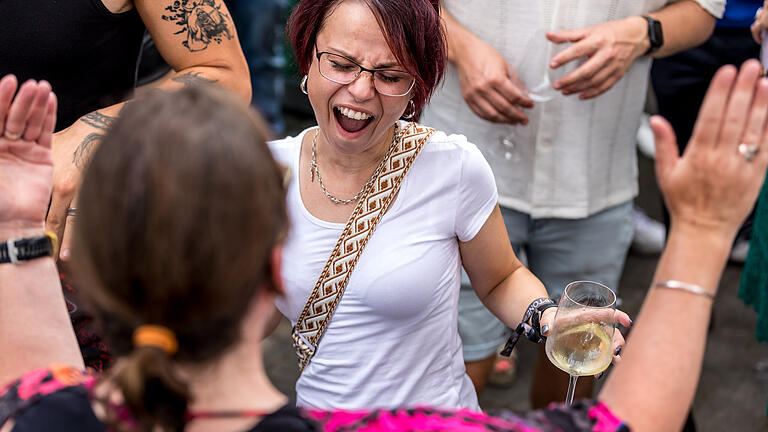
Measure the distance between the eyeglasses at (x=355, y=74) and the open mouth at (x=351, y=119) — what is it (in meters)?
0.07

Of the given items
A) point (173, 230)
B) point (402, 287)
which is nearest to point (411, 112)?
point (402, 287)

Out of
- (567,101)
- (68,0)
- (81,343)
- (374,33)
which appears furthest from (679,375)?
(68,0)

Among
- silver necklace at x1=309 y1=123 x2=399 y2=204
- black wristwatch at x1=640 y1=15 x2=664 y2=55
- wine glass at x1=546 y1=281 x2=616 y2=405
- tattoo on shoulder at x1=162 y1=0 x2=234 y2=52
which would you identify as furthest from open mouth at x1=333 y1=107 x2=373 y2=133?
black wristwatch at x1=640 y1=15 x2=664 y2=55

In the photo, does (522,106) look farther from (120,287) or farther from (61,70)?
(120,287)

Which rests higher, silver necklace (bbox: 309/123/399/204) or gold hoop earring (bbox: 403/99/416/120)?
gold hoop earring (bbox: 403/99/416/120)

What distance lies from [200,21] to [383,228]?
0.84 metres

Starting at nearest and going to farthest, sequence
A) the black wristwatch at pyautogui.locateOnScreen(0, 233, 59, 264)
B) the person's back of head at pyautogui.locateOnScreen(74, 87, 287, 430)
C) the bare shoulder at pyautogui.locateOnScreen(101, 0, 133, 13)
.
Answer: the person's back of head at pyautogui.locateOnScreen(74, 87, 287, 430)
the black wristwatch at pyautogui.locateOnScreen(0, 233, 59, 264)
the bare shoulder at pyautogui.locateOnScreen(101, 0, 133, 13)

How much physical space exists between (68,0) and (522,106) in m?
1.40

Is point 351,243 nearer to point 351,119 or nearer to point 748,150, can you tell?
point 351,119

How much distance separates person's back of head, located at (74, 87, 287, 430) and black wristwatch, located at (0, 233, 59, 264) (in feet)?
1.38

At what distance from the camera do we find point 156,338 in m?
0.91

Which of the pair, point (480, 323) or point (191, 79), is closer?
point (191, 79)

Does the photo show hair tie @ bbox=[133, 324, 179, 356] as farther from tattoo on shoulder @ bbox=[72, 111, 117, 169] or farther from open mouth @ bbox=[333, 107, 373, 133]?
open mouth @ bbox=[333, 107, 373, 133]

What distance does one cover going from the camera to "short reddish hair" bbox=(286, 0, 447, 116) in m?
1.84
